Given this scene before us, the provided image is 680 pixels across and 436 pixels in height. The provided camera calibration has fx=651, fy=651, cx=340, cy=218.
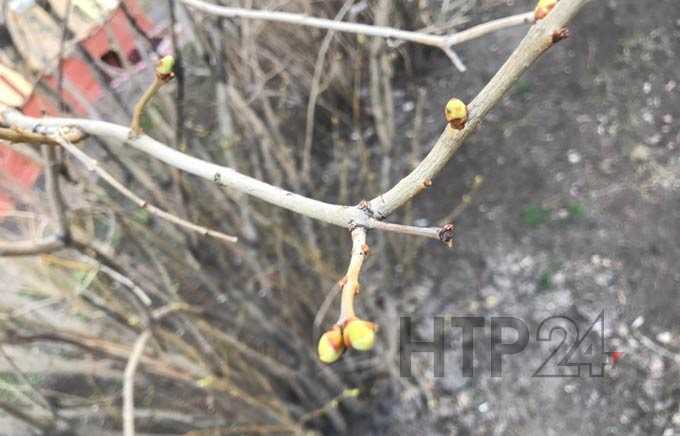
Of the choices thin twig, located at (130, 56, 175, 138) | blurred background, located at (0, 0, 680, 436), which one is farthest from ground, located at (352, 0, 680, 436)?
thin twig, located at (130, 56, 175, 138)

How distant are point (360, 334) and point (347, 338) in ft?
0.07

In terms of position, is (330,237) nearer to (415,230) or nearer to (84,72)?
(84,72)

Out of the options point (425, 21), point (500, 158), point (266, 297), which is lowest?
point (266, 297)

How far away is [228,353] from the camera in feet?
7.31

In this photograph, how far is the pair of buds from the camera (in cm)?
51

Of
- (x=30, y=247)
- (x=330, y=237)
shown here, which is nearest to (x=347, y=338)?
(x=30, y=247)

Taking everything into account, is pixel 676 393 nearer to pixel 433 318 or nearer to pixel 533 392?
pixel 533 392

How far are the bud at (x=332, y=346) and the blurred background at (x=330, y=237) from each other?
37.3 inches

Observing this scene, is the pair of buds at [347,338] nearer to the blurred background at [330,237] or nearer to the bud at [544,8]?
the bud at [544,8]

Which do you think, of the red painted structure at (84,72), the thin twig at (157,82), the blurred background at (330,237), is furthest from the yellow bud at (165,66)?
the red painted structure at (84,72)

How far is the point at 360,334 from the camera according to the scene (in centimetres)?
51

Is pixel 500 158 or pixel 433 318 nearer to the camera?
pixel 433 318

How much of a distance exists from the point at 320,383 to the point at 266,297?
1.28ft

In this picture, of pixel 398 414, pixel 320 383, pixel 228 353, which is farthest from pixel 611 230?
pixel 228 353
